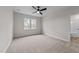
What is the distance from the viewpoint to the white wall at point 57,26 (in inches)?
140

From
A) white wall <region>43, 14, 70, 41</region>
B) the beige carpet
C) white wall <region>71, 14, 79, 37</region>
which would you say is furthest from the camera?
white wall <region>43, 14, 70, 41</region>

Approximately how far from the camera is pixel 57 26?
13.6 feet

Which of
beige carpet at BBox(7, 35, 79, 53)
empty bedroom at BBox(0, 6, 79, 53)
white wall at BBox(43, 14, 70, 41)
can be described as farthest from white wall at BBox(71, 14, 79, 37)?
beige carpet at BBox(7, 35, 79, 53)

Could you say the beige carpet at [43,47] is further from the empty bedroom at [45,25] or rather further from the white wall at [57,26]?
the white wall at [57,26]

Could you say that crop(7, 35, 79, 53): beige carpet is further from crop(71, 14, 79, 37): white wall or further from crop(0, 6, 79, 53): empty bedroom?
crop(71, 14, 79, 37): white wall

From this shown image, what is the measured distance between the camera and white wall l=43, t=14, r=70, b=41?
3568 mm

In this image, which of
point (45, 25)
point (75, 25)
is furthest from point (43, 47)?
point (75, 25)

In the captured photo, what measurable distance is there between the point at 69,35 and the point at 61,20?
1.10 meters

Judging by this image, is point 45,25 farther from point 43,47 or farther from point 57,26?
point 43,47

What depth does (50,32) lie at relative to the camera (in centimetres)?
417
